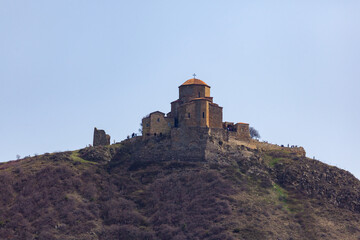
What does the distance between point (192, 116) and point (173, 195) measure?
48.4 ft

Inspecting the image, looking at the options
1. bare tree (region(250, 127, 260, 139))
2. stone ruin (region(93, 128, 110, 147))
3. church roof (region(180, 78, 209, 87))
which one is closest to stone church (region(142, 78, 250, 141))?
church roof (region(180, 78, 209, 87))

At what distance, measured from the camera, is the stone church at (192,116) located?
337ft

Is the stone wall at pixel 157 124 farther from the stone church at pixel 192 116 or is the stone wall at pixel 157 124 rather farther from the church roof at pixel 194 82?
the church roof at pixel 194 82

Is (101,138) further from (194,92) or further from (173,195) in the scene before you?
(173,195)

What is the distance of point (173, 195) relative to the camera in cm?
9406

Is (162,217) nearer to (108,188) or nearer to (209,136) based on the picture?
(108,188)

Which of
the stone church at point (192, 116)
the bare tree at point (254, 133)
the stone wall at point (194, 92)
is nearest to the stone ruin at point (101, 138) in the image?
the stone church at point (192, 116)

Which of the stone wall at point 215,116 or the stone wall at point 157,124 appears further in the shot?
the stone wall at point 157,124

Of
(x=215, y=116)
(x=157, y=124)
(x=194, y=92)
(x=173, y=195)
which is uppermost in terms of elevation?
(x=194, y=92)

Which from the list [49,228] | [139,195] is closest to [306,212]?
[139,195]

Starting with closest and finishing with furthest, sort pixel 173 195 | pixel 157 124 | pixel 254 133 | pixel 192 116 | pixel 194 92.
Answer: pixel 173 195 < pixel 192 116 < pixel 157 124 < pixel 194 92 < pixel 254 133

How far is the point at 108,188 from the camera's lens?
316 ft

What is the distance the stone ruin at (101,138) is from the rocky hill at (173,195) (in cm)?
285

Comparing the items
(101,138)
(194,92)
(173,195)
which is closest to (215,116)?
(194,92)
